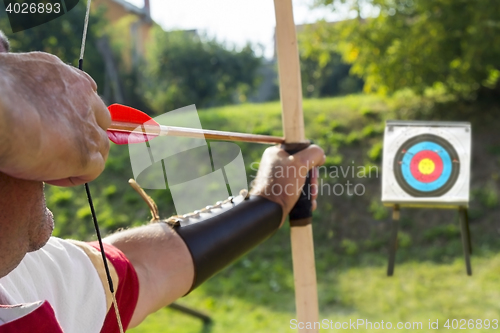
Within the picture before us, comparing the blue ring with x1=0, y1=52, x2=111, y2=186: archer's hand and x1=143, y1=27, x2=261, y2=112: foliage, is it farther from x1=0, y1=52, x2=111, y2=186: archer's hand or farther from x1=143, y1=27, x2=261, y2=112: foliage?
x1=143, y1=27, x2=261, y2=112: foliage

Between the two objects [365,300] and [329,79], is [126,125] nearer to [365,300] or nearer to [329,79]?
[365,300]

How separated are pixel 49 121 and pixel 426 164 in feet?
5.02

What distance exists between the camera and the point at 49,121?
0.42 metres

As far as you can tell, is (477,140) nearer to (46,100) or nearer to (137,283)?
(137,283)

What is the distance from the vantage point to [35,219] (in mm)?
539

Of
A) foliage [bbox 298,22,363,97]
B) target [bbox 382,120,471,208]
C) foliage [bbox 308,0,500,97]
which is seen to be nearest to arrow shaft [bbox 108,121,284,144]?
target [bbox 382,120,471,208]

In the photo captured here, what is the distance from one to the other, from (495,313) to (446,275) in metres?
0.51

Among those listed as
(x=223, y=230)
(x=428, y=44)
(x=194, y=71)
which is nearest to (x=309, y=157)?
(x=223, y=230)

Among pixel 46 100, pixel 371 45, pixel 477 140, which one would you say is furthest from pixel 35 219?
pixel 477 140

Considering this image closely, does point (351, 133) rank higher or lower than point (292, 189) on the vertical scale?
lower

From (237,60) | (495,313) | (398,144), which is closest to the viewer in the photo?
(398,144)

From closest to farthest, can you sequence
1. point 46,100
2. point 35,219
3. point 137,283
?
point 46,100, point 35,219, point 137,283

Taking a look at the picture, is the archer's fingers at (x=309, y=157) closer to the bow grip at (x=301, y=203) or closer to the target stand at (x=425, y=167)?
the bow grip at (x=301, y=203)

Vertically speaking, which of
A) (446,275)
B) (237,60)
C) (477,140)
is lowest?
(446,275)
